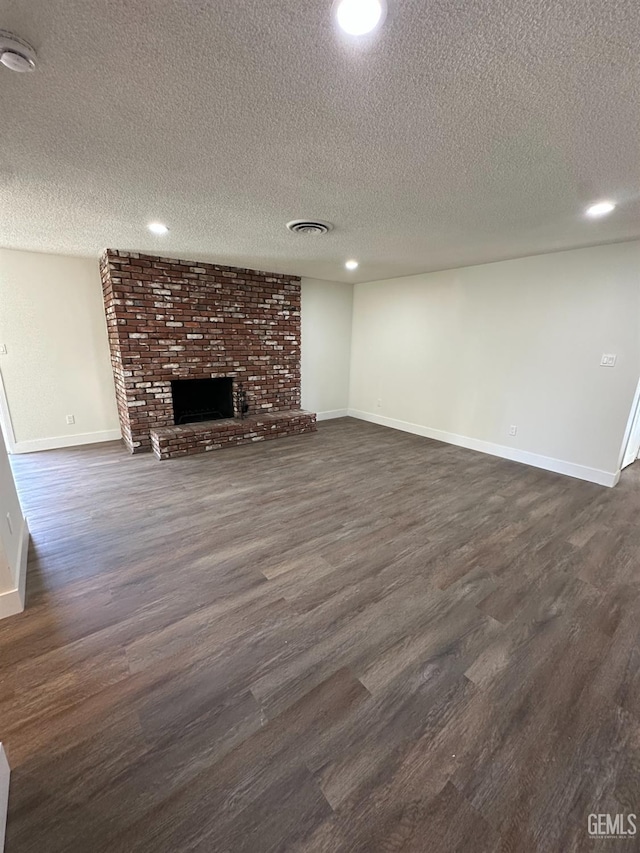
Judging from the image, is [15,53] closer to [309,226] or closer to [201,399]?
[309,226]

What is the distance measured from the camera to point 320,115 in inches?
56.7

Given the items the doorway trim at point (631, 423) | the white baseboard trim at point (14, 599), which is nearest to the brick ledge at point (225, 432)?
the white baseboard trim at point (14, 599)

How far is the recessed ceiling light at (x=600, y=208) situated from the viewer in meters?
2.29

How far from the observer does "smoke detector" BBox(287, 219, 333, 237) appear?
2749 mm

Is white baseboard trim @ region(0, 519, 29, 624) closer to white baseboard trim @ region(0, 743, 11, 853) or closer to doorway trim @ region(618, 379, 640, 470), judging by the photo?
white baseboard trim @ region(0, 743, 11, 853)

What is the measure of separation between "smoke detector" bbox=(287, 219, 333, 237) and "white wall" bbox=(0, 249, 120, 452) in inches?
115

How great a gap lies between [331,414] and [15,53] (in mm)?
5373

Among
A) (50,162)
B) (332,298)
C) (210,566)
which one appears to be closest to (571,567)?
(210,566)

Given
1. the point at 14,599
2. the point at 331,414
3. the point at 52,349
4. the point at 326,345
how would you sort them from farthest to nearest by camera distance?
1. the point at 331,414
2. the point at 326,345
3. the point at 52,349
4. the point at 14,599

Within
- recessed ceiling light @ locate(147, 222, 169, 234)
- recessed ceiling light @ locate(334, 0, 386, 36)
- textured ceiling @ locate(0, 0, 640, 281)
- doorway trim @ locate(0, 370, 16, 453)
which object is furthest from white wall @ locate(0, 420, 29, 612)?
recessed ceiling light @ locate(334, 0, 386, 36)

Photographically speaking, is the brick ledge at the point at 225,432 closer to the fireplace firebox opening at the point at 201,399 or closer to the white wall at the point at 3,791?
the fireplace firebox opening at the point at 201,399

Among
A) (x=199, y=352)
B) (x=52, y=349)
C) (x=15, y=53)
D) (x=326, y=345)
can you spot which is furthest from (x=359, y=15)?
(x=326, y=345)

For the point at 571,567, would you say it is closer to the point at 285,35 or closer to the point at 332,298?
the point at 285,35

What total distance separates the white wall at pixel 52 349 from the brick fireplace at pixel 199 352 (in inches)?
9.5
